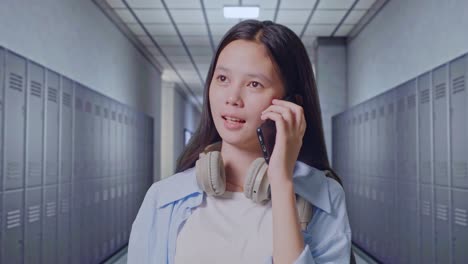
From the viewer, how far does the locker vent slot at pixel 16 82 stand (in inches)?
140

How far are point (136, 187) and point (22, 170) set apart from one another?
4.65 metres

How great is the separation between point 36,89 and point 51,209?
3.59 ft

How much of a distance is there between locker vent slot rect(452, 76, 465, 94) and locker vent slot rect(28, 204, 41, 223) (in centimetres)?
335

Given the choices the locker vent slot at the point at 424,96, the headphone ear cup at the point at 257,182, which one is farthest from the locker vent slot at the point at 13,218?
the locker vent slot at the point at 424,96

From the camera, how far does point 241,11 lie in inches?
261

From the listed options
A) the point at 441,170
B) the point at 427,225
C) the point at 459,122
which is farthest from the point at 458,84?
the point at 427,225

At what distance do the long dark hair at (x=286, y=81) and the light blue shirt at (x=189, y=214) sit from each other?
0.24 feet

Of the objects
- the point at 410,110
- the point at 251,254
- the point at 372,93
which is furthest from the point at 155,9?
the point at 251,254

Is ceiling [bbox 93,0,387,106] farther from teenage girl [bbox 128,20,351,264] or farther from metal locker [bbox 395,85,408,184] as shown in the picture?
teenage girl [bbox 128,20,351,264]

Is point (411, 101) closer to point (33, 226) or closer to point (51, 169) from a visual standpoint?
point (51, 169)

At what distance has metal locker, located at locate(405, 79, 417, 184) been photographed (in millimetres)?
4824

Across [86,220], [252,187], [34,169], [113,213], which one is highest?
[252,187]

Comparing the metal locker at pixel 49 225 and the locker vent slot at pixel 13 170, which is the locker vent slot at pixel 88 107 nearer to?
the metal locker at pixel 49 225

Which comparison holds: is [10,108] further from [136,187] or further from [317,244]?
[136,187]
